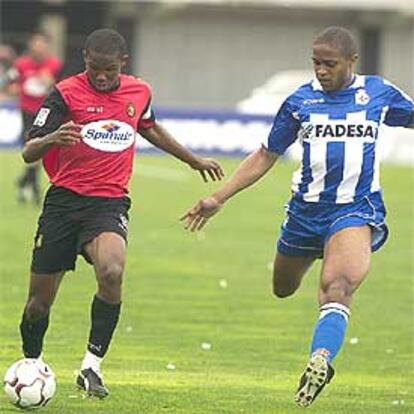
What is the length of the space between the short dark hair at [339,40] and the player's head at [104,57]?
1.18m

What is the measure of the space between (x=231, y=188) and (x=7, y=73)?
17.3 meters

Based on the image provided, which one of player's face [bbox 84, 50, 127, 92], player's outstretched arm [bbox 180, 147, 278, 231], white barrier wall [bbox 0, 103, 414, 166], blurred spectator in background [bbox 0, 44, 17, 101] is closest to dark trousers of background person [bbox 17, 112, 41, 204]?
blurred spectator in background [bbox 0, 44, 17, 101]

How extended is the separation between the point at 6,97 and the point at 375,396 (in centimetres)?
3750

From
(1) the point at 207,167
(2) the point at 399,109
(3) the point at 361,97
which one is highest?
(3) the point at 361,97

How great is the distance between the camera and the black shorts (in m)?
10.9

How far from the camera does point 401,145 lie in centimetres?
4262

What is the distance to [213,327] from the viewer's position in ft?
50.2

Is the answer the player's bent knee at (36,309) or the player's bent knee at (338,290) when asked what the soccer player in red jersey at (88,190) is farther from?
the player's bent knee at (338,290)

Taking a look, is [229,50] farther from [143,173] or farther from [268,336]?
[268,336]

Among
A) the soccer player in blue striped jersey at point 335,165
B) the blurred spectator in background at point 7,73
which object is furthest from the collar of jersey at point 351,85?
the blurred spectator in background at point 7,73

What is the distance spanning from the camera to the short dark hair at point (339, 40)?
1078cm

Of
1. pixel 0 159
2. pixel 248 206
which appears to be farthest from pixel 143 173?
pixel 248 206

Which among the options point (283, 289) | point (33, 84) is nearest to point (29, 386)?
point (283, 289)

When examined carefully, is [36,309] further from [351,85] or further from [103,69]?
[351,85]
